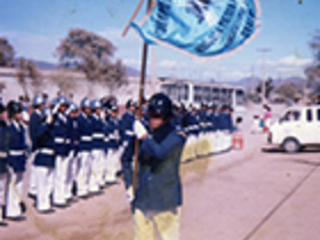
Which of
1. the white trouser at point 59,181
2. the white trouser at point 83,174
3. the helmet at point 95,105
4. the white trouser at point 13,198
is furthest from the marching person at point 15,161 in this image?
the helmet at point 95,105

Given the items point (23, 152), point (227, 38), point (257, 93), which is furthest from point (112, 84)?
point (257, 93)

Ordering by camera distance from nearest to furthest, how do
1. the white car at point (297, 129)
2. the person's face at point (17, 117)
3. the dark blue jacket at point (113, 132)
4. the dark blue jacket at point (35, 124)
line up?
1. the person's face at point (17, 117)
2. the dark blue jacket at point (35, 124)
3. the dark blue jacket at point (113, 132)
4. the white car at point (297, 129)

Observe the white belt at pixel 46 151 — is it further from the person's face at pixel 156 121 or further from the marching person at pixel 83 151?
the person's face at pixel 156 121

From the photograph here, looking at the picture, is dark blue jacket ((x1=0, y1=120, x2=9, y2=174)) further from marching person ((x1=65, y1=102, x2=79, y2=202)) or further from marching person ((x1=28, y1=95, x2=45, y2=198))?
marching person ((x1=65, y1=102, x2=79, y2=202))

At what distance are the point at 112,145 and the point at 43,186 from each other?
2.34 metres

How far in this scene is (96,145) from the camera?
838 centimetres

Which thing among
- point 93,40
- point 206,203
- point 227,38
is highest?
point 93,40

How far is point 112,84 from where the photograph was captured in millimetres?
23953

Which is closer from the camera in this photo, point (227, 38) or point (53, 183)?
point (227, 38)

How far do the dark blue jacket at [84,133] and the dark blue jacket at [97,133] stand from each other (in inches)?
6.3

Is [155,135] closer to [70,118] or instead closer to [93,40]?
[70,118]

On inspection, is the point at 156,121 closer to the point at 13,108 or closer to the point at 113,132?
the point at 13,108

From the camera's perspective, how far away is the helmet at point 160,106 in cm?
349

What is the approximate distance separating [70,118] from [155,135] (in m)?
4.51
